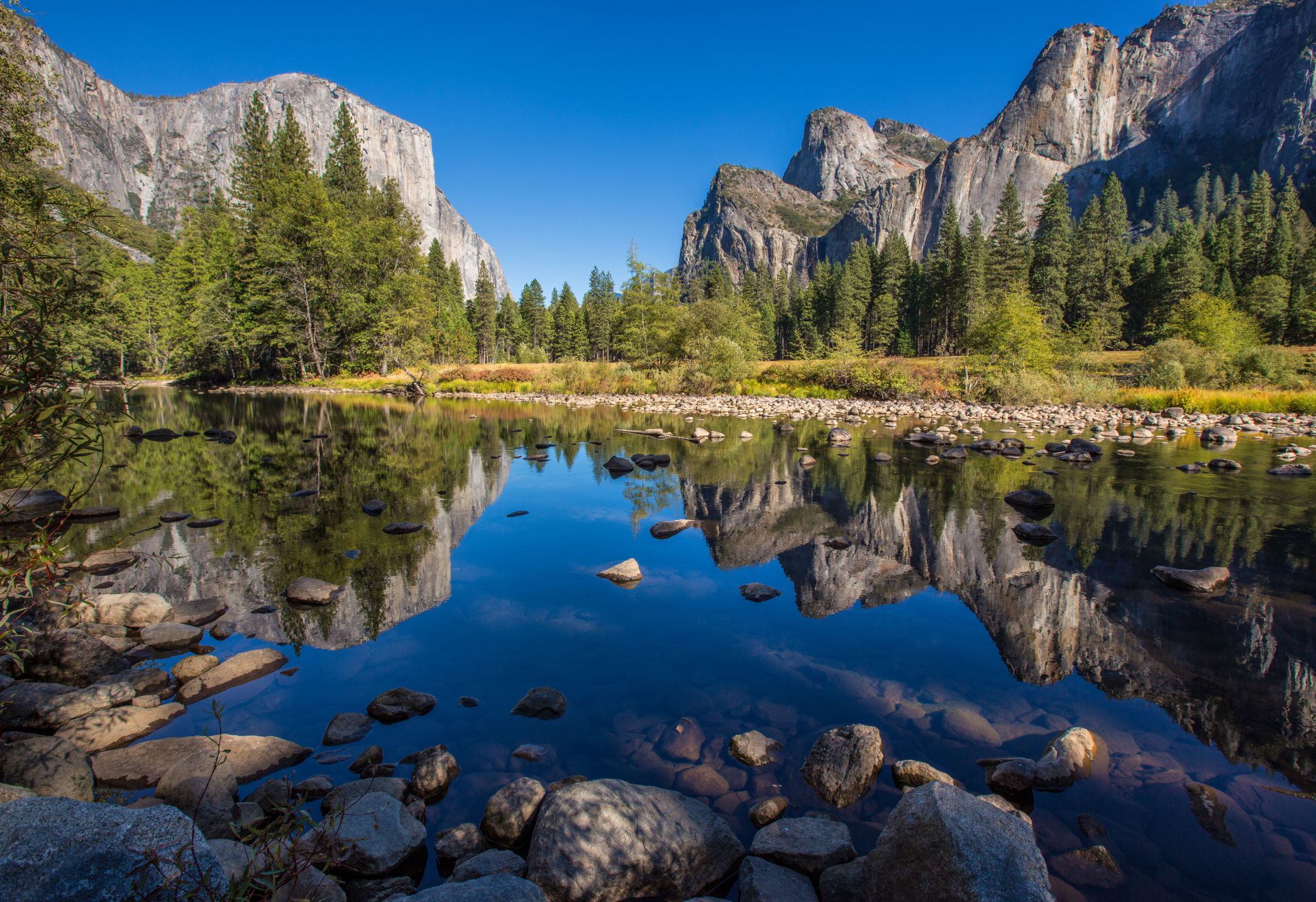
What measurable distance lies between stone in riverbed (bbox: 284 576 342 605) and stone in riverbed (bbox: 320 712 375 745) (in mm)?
3106

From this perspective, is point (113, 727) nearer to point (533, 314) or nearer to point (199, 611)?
point (199, 611)

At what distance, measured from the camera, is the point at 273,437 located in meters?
24.6

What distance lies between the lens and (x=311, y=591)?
8273 millimetres

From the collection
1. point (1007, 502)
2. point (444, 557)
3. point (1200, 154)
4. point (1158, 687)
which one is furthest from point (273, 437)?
point (1200, 154)

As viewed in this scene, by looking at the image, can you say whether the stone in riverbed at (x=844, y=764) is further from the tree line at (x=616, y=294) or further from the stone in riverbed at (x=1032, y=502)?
the tree line at (x=616, y=294)

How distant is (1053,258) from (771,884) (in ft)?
302

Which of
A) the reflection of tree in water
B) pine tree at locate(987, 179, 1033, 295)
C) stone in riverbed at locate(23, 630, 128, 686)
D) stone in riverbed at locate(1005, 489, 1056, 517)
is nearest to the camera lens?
stone in riverbed at locate(23, 630, 128, 686)

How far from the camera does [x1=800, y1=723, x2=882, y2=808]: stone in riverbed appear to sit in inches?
178

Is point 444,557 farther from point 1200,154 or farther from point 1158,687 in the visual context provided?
point 1200,154

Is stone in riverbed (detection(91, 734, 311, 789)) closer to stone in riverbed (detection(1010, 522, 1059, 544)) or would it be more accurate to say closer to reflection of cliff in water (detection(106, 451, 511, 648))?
reflection of cliff in water (detection(106, 451, 511, 648))

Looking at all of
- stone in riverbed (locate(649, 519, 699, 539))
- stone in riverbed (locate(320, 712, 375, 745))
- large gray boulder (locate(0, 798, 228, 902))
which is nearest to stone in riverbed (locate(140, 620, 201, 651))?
stone in riverbed (locate(320, 712, 375, 745))

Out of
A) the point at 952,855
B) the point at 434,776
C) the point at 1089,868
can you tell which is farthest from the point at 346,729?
the point at 1089,868

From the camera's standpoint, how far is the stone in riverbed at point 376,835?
3.67 metres

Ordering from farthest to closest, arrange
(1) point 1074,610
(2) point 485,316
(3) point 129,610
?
(2) point 485,316
(1) point 1074,610
(3) point 129,610
